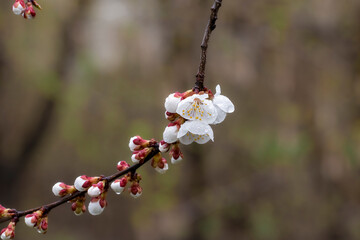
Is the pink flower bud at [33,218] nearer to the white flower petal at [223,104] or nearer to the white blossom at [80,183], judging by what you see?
the white blossom at [80,183]

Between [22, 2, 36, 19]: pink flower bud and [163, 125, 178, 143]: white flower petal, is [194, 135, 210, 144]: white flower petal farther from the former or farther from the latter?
[22, 2, 36, 19]: pink flower bud

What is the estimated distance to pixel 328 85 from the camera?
6.17 m

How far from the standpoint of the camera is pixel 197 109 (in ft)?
4.39

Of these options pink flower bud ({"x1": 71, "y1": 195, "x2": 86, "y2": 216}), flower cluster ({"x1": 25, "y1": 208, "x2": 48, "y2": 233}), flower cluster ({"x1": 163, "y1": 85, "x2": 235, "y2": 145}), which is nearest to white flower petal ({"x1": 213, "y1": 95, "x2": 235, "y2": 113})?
flower cluster ({"x1": 163, "y1": 85, "x2": 235, "y2": 145})

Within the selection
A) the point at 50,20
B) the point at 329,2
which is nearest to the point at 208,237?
the point at 329,2

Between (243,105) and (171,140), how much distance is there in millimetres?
6774

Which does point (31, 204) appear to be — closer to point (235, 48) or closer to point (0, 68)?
point (0, 68)

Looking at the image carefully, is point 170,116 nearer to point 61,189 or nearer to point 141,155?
point 141,155

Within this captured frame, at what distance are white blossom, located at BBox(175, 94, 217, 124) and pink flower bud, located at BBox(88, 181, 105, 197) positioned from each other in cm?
35

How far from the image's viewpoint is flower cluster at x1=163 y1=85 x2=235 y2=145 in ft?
4.38

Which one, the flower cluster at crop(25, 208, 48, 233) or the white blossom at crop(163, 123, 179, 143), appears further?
the flower cluster at crop(25, 208, 48, 233)

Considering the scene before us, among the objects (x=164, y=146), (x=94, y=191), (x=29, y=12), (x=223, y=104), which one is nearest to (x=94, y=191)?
(x=94, y=191)

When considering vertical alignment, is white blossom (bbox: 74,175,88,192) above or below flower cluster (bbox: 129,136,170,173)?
below

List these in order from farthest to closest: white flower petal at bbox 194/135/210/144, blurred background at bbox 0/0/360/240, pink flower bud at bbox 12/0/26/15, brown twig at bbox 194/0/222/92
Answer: blurred background at bbox 0/0/360/240, pink flower bud at bbox 12/0/26/15, white flower petal at bbox 194/135/210/144, brown twig at bbox 194/0/222/92
